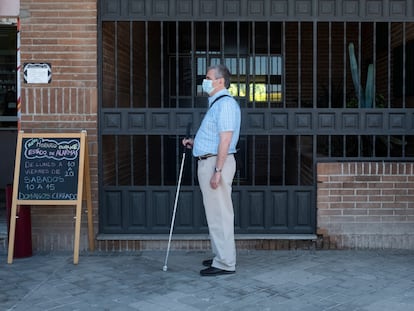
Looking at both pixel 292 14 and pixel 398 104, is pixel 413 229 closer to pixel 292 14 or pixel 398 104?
pixel 398 104

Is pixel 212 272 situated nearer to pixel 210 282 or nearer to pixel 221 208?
pixel 210 282

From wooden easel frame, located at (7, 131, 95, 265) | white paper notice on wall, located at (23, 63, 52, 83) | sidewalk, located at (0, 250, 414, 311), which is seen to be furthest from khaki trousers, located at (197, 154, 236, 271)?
white paper notice on wall, located at (23, 63, 52, 83)

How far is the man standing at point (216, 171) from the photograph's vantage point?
17.9 ft

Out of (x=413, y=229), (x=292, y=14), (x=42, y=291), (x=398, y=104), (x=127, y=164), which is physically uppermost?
(x=292, y=14)

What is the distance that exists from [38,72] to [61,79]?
271 mm

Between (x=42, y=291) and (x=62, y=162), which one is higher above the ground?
(x=62, y=162)

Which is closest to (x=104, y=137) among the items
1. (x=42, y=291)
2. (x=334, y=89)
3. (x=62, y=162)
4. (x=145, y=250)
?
(x=62, y=162)

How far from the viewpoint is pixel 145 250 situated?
21.6 feet

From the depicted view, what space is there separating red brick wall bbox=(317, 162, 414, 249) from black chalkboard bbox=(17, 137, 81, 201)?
9.20 ft

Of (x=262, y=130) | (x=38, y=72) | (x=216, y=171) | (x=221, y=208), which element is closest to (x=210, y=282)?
(x=221, y=208)

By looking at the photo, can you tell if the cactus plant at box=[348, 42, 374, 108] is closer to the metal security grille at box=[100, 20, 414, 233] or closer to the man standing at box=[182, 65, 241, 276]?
the metal security grille at box=[100, 20, 414, 233]

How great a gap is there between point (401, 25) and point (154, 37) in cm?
390

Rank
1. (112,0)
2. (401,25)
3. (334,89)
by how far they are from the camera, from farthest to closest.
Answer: (334,89), (401,25), (112,0)

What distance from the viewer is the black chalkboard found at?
6.10 metres
